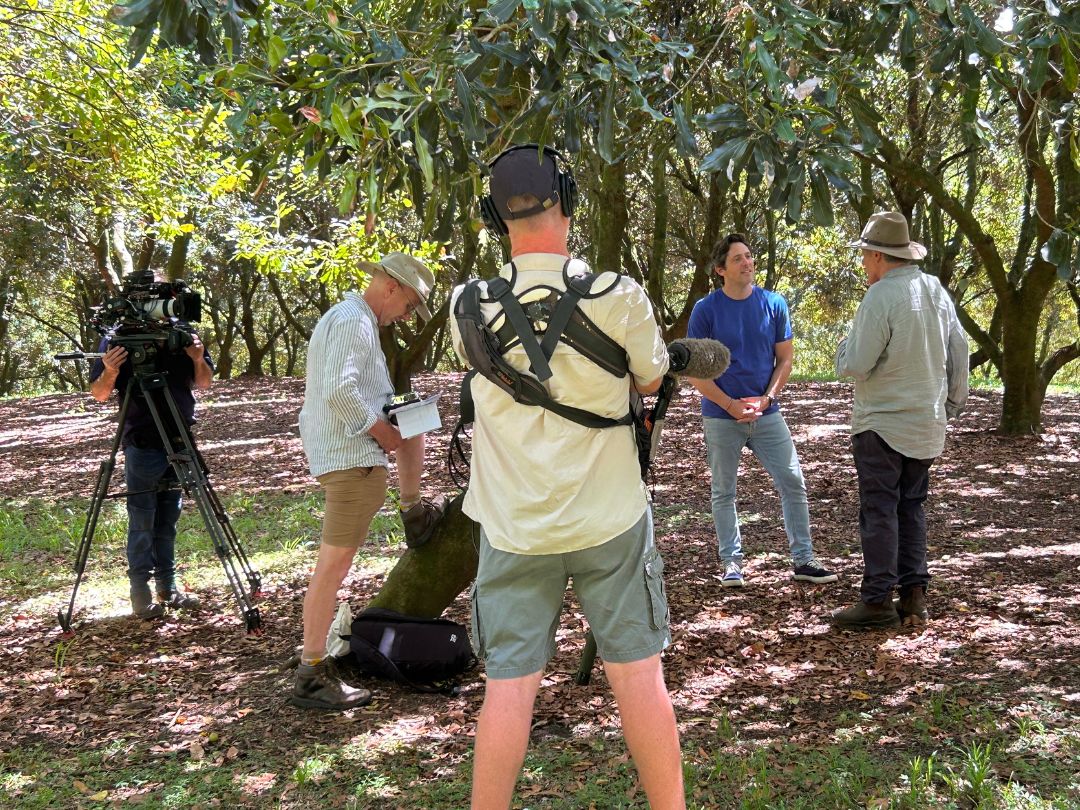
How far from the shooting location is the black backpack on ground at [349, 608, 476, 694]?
14.0ft

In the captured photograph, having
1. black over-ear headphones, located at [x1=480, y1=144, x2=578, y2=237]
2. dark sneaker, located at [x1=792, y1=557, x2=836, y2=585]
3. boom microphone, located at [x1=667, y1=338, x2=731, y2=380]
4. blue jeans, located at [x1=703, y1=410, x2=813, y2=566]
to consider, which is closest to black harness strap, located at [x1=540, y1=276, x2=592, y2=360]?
black over-ear headphones, located at [x1=480, y1=144, x2=578, y2=237]

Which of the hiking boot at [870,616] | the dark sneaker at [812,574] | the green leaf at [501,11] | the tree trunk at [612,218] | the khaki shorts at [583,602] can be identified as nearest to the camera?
the green leaf at [501,11]

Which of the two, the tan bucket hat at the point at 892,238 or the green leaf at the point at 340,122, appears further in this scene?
the tan bucket hat at the point at 892,238

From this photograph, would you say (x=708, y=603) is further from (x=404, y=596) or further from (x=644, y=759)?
(x=644, y=759)

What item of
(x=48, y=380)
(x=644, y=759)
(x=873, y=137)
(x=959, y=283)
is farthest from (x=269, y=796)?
(x=48, y=380)

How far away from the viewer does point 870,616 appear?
4660mm

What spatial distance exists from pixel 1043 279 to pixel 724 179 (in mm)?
8266

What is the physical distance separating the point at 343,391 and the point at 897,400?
8.91 feet

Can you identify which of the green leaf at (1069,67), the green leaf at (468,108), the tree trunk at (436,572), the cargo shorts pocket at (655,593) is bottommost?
the tree trunk at (436,572)

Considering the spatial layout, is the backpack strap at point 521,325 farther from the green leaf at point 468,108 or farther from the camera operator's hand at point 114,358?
the camera operator's hand at point 114,358

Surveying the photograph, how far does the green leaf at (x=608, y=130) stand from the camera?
2.88 m

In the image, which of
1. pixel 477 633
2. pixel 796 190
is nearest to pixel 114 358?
pixel 477 633

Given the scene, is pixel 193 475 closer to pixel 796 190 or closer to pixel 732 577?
pixel 732 577

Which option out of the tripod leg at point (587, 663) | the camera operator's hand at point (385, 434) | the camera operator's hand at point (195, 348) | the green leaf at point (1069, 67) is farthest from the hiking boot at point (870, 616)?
the camera operator's hand at point (195, 348)
